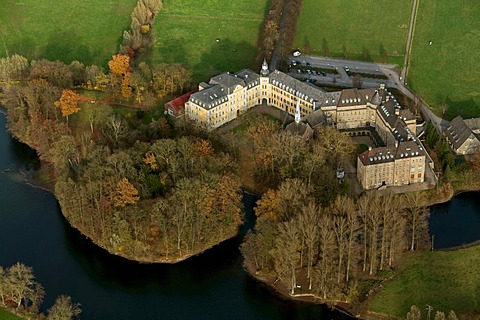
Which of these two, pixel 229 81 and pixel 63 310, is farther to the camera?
pixel 229 81

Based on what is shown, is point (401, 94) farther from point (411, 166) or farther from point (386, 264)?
point (386, 264)

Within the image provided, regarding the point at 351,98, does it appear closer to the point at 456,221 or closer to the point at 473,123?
the point at 473,123

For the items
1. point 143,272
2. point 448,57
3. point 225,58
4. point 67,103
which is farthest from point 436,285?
point 225,58

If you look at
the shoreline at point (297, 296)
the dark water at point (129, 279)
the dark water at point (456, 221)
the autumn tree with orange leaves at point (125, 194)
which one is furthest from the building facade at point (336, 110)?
the autumn tree with orange leaves at point (125, 194)

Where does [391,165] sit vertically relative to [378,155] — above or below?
below

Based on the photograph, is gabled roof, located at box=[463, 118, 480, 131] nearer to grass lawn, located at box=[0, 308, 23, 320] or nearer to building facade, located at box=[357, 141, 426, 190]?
building facade, located at box=[357, 141, 426, 190]

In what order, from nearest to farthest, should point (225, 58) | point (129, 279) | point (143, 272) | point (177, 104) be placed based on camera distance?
point (129, 279), point (143, 272), point (177, 104), point (225, 58)

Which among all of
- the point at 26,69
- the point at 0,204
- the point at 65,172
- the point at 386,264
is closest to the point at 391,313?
the point at 386,264
